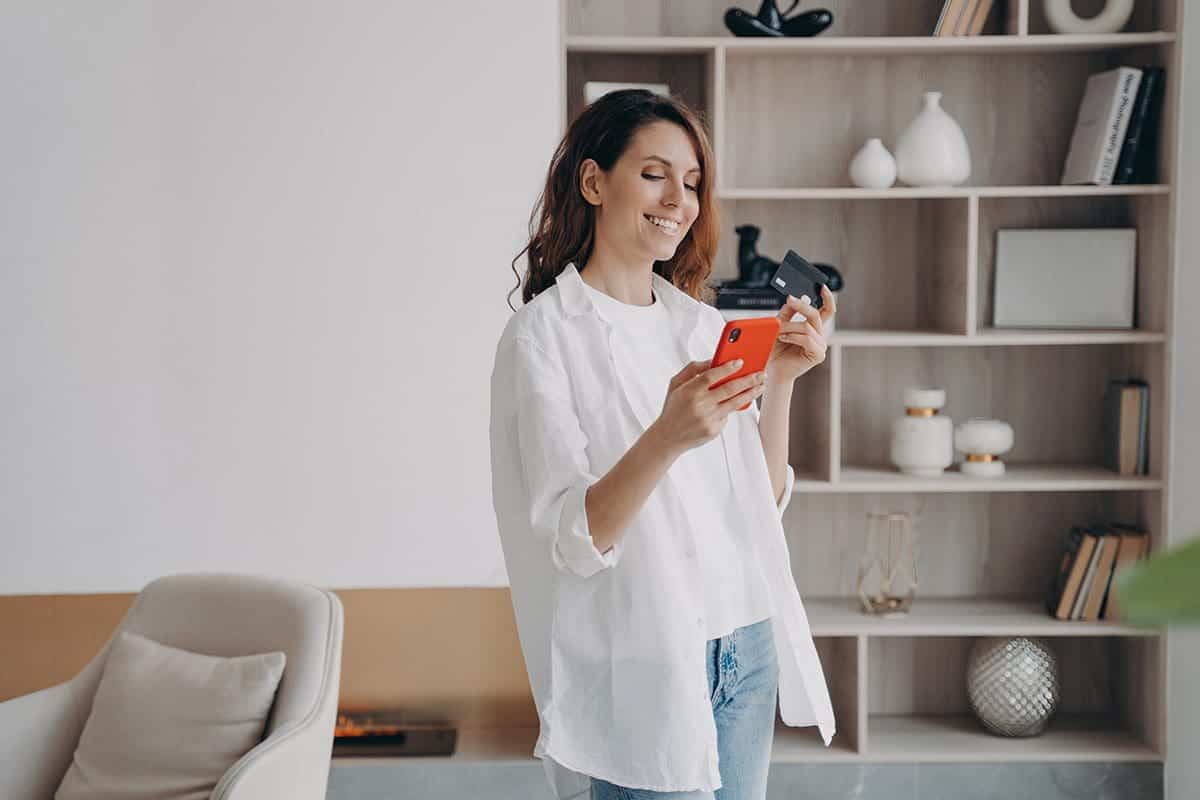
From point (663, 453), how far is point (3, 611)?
2248 mm

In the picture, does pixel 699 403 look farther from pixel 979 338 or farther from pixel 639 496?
pixel 979 338

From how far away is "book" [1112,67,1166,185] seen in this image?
295cm

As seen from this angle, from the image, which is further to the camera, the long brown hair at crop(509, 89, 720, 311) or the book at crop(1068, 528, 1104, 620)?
the book at crop(1068, 528, 1104, 620)

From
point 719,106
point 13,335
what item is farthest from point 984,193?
point 13,335

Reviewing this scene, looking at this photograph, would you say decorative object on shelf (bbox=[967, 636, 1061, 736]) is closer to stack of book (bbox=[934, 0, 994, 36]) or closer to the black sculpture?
the black sculpture

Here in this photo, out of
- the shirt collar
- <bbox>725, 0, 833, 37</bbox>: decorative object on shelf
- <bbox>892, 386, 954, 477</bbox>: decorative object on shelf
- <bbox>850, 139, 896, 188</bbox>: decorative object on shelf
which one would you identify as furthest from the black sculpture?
the shirt collar

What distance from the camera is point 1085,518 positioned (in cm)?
333

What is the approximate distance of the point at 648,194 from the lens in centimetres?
159

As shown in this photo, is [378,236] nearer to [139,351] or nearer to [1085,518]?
[139,351]

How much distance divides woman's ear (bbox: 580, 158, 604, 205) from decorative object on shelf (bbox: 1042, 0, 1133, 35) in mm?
1891

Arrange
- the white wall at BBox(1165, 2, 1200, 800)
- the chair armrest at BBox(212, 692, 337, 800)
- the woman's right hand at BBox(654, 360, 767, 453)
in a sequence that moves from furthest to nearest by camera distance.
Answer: the white wall at BBox(1165, 2, 1200, 800)
the chair armrest at BBox(212, 692, 337, 800)
the woman's right hand at BBox(654, 360, 767, 453)

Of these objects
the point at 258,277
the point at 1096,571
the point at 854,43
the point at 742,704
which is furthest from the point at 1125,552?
the point at 258,277

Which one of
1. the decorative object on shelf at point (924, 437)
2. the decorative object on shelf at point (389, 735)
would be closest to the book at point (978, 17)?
the decorative object on shelf at point (924, 437)

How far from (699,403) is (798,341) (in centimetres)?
35
